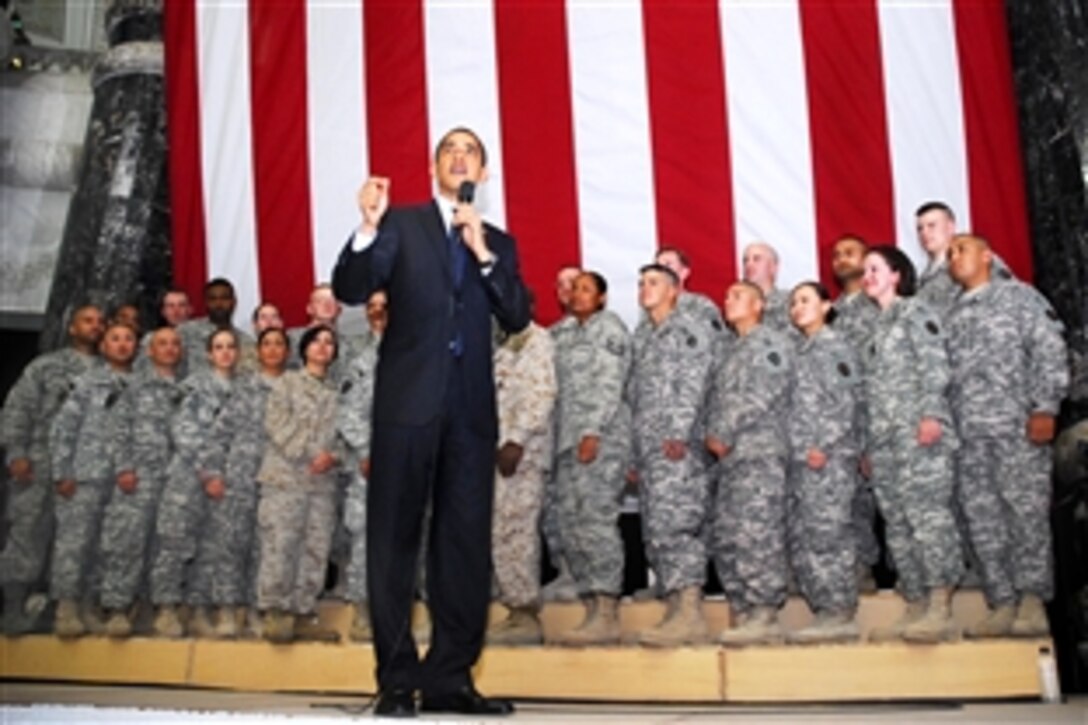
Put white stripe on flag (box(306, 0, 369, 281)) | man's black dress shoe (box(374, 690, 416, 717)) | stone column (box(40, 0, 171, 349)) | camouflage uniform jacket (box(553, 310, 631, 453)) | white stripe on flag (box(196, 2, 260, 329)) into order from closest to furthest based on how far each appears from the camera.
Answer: man's black dress shoe (box(374, 690, 416, 717)) → camouflage uniform jacket (box(553, 310, 631, 453)) → white stripe on flag (box(306, 0, 369, 281)) → white stripe on flag (box(196, 2, 260, 329)) → stone column (box(40, 0, 171, 349))

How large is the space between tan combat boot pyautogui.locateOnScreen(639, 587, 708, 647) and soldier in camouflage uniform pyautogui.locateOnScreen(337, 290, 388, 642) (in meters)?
1.29

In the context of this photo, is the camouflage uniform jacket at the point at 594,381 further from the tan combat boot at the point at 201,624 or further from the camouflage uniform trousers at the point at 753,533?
the tan combat boot at the point at 201,624

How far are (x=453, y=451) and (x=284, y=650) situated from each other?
8.19 ft

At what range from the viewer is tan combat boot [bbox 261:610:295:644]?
565cm

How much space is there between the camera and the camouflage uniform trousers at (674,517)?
5012mm

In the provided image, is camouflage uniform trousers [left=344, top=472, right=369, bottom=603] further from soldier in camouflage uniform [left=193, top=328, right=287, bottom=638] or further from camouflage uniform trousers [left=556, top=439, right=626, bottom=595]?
camouflage uniform trousers [left=556, top=439, right=626, bottom=595]

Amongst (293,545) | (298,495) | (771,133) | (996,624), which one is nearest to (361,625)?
(293,545)

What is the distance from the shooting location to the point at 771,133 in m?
6.41

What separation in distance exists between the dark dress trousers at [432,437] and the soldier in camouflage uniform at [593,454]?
1.79 metres

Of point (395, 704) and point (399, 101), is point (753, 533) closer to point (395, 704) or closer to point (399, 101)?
point (395, 704)

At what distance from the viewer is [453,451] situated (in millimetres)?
3447

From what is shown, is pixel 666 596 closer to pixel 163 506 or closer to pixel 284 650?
pixel 284 650

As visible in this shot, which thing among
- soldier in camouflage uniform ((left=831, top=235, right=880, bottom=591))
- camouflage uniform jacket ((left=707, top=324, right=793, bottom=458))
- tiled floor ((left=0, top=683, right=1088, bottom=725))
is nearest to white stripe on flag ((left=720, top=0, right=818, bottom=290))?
soldier in camouflage uniform ((left=831, top=235, right=880, bottom=591))

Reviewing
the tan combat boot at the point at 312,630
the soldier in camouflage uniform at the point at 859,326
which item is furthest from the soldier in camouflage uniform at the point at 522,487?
the soldier in camouflage uniform at the point at 859,326
